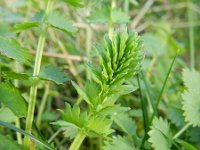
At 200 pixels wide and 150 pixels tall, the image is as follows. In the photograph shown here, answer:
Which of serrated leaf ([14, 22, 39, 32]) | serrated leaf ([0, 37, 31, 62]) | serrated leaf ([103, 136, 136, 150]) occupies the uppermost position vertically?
serrated leaf ([14, 22, 39, 32])

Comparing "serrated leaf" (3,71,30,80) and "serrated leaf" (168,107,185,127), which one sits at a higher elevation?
"serrated leaf" (3,71,30,80)

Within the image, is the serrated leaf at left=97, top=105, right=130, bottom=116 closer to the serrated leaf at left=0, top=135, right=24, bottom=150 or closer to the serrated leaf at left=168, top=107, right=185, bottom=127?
the serrated leaf at left=0, top=135, right=24, bottom=150

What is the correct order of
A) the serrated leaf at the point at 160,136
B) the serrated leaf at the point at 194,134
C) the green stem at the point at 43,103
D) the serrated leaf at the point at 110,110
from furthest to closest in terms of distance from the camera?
the green stem at the point at 43,103, the serrated leaf at the point at 194,134, the serrated leaf at the point at 160,136, the serrated leaf at the point at 110,110

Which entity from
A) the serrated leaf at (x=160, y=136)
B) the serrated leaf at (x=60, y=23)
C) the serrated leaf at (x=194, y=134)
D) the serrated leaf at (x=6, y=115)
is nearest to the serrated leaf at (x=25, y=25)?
the serrated leaf at (x=60, y=23)

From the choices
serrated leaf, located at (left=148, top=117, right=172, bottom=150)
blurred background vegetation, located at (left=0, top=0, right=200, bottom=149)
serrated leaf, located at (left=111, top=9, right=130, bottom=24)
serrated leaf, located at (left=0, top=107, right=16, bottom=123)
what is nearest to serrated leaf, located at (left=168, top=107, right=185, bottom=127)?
blurred background vegetation, located at (left=0, top=0, right=200, bottom=149)

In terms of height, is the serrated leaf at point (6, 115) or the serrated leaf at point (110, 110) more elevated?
the serrated leaf at point (110, 110)

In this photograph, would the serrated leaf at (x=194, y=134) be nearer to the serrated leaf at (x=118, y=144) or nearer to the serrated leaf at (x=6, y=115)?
the serrated leaf at (x=118, y=144)
